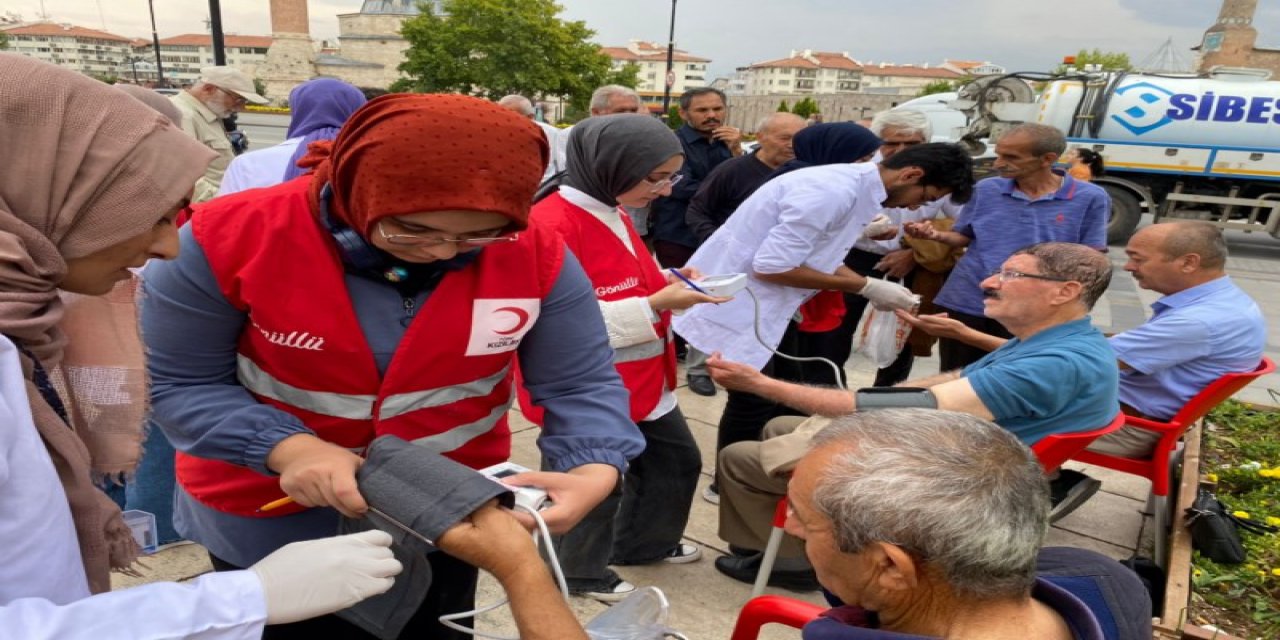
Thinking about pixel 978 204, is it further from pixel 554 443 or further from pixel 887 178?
pixel 554 443

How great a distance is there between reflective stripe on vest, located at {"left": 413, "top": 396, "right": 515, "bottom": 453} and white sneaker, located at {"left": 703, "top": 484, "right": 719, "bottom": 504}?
213cm

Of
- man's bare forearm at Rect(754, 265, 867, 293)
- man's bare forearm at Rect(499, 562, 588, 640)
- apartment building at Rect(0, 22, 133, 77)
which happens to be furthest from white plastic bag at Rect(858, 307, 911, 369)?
apartment building at Rect(0, 22, 133, 77)

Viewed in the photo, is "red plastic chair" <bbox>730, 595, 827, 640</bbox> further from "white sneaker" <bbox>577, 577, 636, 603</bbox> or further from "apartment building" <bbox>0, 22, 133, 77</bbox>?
"apartment building" <bbox>0, 22, 133, 77</bbox>

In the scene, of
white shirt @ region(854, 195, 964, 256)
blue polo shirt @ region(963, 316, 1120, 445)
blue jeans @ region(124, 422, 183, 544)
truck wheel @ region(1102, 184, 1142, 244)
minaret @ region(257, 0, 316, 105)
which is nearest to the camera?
blue polo shirt @ region(963, 316, 1120, 445)

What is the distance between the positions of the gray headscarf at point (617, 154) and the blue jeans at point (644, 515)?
82cm

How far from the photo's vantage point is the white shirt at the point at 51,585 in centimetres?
78

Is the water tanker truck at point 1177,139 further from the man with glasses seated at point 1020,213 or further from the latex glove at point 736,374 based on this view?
the latex glove at point 736,374

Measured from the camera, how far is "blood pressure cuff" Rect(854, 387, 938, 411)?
2275 mm

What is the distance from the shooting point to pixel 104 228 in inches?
38.8

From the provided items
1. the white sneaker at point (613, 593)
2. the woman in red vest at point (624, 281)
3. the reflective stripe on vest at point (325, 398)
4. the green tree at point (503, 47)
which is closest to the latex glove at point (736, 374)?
the woman in red vest at point (624, 281)

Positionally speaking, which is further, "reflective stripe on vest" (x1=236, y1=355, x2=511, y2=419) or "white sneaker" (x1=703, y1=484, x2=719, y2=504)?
"white sneaker" (x1=703, y1=484, x2=719, y2=504)

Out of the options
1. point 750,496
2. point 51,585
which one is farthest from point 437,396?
point 750,496

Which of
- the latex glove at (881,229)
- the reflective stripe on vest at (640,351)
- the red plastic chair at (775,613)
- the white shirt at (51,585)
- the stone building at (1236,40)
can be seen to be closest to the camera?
the white shirt at (51,585)

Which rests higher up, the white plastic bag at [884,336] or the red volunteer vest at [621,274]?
the red volunteer vest at [621,274]
